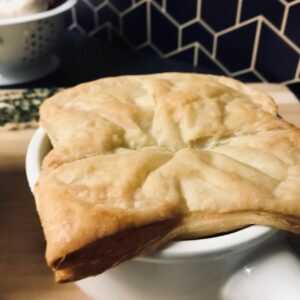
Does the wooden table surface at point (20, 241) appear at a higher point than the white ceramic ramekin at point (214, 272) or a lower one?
lower

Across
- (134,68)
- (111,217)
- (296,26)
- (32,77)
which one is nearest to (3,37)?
(32,77)

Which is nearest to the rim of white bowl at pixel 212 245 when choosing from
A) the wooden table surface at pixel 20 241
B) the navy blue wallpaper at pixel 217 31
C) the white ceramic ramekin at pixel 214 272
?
the white ceramic ramekin at pixel 214 272

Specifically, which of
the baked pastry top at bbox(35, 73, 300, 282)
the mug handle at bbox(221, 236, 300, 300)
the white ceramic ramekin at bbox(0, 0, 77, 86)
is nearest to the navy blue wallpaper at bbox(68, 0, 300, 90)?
the white ceramic ramekin at bbox(0, 0, 77, 86)

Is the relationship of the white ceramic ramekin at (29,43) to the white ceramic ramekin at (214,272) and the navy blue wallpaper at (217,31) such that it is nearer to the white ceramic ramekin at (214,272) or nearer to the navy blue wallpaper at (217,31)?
the navy blue wallpaper at (217,31)

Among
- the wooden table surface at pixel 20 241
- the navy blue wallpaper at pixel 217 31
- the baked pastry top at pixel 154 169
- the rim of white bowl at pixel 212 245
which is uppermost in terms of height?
the baked pastry top at pixel 154 169

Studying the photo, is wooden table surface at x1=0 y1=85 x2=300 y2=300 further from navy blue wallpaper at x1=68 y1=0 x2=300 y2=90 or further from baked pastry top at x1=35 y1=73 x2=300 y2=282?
navy blue wallpaper at x1=68 y1=0 x2=300 y2=90

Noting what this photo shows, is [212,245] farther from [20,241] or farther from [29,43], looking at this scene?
[29,43]

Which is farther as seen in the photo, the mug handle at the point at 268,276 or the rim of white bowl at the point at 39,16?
the rim of white bowl at the point at 39,16

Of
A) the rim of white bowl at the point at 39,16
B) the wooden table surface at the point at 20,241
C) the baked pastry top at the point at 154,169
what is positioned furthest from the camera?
the rim of white bowl at the point at 39,16
